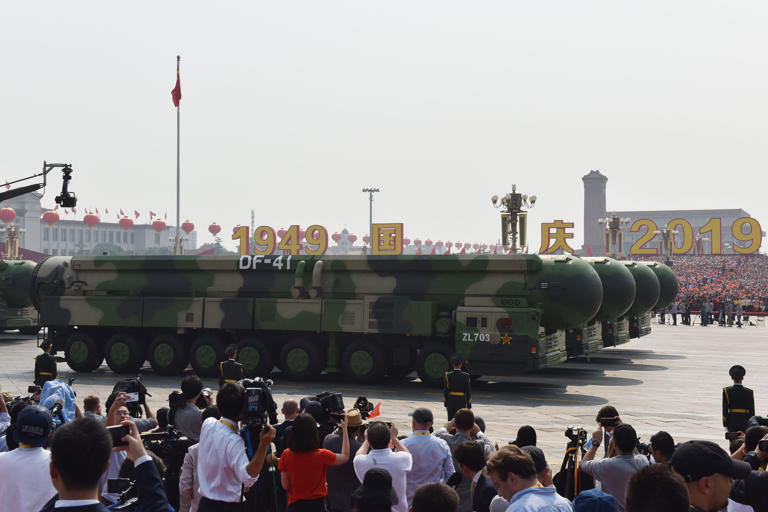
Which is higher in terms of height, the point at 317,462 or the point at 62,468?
the point at 62,468

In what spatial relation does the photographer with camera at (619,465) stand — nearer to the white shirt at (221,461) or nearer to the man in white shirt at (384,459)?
the man in white shirt at (384,459)

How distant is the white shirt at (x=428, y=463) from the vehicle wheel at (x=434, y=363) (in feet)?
39.5

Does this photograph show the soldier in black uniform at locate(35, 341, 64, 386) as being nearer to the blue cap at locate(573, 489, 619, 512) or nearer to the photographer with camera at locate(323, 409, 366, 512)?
the photographer with camera at locate(323, 409, 366, 512)

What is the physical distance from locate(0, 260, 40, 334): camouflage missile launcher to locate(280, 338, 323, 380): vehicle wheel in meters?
13.5

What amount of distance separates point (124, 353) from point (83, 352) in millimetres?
1308

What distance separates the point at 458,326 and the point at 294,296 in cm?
416

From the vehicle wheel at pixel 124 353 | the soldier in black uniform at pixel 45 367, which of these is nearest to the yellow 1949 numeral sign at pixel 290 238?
the vehicle wheel at pixel 124 353

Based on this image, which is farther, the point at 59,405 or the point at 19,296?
the point at 19,296

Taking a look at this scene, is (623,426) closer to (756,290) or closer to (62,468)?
(62,468)

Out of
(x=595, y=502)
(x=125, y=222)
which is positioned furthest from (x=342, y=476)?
(x=125, y=222)

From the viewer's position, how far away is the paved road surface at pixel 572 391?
49.8ft

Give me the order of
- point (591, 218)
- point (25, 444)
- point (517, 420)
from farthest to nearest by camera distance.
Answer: point (591, 218) < point (517, 420) < point (25, 444)

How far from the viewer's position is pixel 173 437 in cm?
687

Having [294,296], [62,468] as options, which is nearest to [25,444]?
[62,468]
